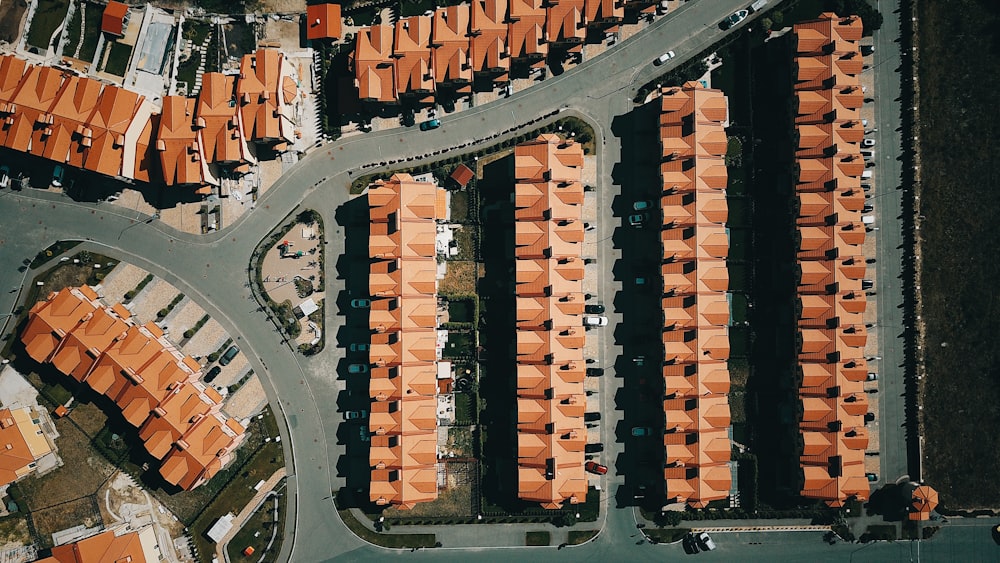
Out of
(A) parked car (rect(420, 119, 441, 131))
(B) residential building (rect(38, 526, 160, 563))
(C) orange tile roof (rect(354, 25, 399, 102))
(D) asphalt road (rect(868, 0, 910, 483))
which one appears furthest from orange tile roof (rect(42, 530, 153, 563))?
(D) asphalt road (rect(868, 0, 910, 483))

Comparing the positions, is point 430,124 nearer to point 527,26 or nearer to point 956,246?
point 527,26

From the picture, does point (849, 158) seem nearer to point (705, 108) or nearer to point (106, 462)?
point (705, 108)

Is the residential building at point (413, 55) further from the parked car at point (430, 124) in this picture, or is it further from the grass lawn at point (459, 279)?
the grass lawn at point (459, 279)

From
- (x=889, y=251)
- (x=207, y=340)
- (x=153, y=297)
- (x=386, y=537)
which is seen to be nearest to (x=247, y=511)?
(x=386, y=537)

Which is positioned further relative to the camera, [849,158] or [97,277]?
[97,277]

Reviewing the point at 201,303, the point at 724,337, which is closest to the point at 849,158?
the point at 724,337

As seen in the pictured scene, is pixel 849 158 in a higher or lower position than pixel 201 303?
higher
